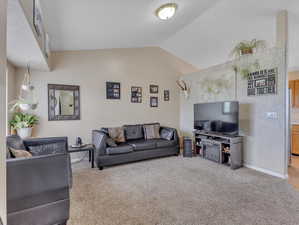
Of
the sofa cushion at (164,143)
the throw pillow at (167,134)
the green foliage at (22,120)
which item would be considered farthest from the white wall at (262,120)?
the green foliage at (22,120)

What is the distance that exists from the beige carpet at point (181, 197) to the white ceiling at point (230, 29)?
9.63 ft

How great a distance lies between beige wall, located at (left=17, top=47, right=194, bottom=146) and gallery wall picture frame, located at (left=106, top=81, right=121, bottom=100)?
0.09 m

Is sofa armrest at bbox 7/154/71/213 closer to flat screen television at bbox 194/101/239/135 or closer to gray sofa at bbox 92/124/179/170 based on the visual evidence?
gray sofa at bbox 92/124/179/170

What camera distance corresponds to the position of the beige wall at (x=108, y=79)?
3.96m

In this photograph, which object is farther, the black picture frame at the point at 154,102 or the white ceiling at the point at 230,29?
the black picture frame at the point at 154,102

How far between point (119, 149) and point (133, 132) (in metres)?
0.99

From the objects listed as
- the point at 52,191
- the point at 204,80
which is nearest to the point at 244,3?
the point at 204,80

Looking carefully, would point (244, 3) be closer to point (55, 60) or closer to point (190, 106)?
point (190, 106)

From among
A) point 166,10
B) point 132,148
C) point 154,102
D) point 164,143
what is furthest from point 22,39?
point 154,102

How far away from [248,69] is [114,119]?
3.42m

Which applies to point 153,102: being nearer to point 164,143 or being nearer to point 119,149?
point 164,143

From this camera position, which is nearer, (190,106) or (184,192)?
(184,192)

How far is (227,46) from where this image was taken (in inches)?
174

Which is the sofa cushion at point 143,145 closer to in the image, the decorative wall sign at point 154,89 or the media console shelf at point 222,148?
the media console shelf at point 222,148
